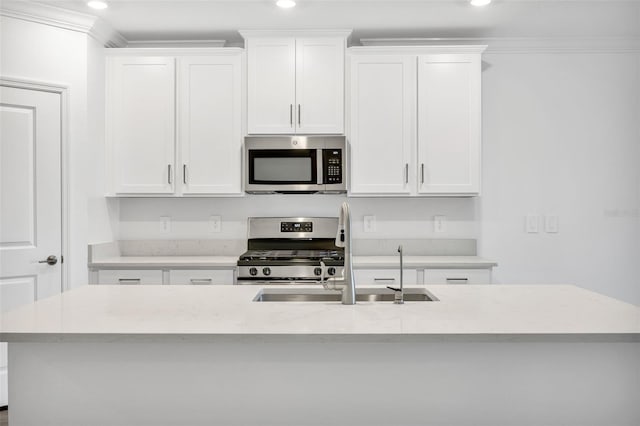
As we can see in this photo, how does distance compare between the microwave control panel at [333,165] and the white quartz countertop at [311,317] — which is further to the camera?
the microwave control panel at [333,165]

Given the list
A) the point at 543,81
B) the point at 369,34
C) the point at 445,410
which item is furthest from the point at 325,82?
the point at 445,410

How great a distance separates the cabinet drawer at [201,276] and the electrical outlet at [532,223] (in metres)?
2.32

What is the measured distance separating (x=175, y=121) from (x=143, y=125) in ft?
0.77

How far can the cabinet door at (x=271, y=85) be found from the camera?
3.48 meters

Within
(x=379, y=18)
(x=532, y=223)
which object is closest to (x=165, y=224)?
(x=379, y=18)

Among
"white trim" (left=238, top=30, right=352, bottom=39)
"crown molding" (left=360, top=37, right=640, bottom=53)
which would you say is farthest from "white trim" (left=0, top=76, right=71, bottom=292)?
"crown molding" (left=360, top=37, right=640, bottom=53)

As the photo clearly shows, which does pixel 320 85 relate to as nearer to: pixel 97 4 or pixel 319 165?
pixel 319 165

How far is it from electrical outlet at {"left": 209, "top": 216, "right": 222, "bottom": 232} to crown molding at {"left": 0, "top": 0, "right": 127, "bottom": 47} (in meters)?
1.51

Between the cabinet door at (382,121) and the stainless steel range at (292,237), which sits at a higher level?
the cabinet door at (382,121)

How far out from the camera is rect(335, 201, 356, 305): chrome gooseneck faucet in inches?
71.7

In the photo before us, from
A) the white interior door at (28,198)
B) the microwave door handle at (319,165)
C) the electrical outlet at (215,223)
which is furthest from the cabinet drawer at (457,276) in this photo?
the white interior door at (28,198)

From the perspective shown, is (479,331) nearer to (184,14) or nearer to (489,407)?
(489,407)

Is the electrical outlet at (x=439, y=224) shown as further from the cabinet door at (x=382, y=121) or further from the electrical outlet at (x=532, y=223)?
the electrical outlet at (x=532, y=223)

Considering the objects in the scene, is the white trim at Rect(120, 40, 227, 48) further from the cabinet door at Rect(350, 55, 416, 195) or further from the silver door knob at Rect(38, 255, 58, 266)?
the silver door knob at Rect(38, 255, 58, 266)
